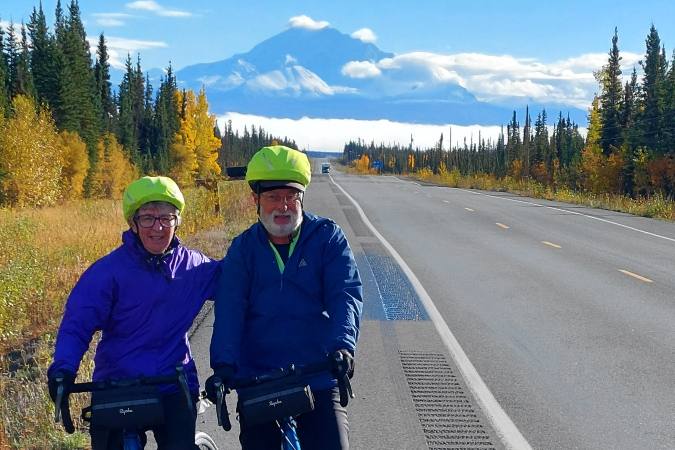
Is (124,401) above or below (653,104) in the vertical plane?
below

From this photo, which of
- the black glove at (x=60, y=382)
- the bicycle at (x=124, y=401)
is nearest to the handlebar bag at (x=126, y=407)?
the bicycle at (x=124, y=401)

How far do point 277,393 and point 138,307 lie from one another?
3.07ft

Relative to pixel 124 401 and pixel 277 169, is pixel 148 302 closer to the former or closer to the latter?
pixel 124 401

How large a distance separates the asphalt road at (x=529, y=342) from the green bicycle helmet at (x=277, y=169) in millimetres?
2521

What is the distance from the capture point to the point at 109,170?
3056 inches

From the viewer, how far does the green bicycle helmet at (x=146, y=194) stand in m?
3.45


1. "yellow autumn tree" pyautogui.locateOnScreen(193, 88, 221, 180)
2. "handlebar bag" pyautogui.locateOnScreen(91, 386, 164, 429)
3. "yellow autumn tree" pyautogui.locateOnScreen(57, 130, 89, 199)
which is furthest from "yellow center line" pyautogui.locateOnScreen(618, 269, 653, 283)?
"yellow autumn tree" pyautogui.locateOnScreen(193, 88, 221, 180)

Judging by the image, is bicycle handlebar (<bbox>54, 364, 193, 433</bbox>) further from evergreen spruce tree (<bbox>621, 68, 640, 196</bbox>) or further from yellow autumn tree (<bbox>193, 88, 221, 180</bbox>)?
yellow autumn tree (<bbox>193, 88, 221, 180</bbox>)

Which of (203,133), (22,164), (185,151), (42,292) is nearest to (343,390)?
(42,292)

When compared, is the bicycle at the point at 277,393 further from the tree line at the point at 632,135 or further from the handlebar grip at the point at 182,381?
the tree line at the point at 632,135

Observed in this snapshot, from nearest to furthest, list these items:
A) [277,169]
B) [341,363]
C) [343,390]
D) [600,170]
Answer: [341,363] < [343,390] < [277,169] < [600,170]

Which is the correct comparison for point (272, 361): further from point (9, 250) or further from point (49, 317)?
point (9, 250)

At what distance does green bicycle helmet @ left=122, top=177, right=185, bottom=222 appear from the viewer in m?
3.45

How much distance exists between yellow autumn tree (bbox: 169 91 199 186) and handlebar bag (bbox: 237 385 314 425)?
9650 centimetres
